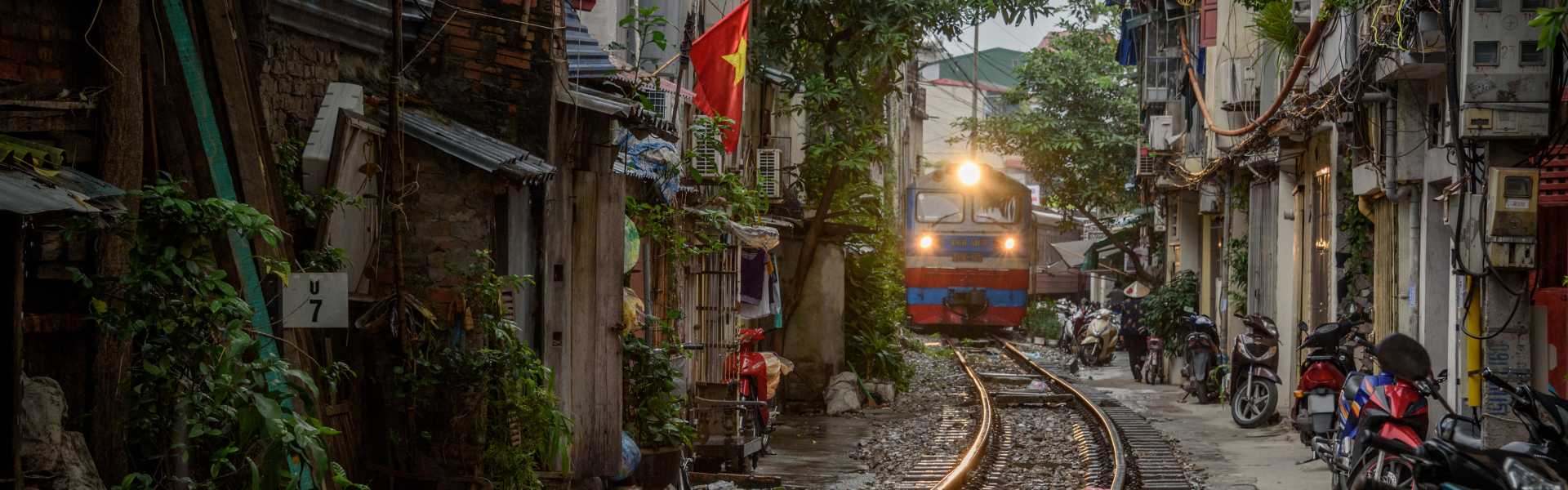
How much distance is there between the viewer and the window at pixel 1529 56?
357 inches

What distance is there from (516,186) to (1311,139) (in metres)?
10.6

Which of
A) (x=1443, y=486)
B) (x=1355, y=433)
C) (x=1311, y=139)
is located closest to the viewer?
(x=1443, y=486)

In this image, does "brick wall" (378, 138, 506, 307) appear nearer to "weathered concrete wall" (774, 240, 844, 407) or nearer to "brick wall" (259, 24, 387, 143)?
"brick wall" (259, 24, 387, 143)

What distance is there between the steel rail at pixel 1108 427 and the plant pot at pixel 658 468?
3370mm

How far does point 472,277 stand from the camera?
7.48 metres

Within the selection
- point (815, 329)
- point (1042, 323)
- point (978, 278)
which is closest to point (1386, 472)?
point (815, 329)

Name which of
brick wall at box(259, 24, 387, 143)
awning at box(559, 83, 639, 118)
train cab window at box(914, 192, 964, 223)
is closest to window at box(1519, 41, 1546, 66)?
awning at box(559, 83, 639, 118)

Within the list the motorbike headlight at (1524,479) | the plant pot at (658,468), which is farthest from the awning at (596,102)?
the motorbike headlight at (1524,479)

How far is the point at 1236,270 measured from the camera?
19.3 metres

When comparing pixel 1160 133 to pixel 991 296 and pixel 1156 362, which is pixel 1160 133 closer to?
pixel 1156 362

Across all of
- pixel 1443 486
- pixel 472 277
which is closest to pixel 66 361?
pixel 472 277

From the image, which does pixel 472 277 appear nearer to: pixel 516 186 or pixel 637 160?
pixel 516 186

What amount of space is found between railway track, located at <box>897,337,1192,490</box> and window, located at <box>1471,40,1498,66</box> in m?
3.86

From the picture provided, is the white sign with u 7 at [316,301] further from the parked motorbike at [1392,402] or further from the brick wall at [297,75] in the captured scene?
the parked motorbike at [1392,402]
